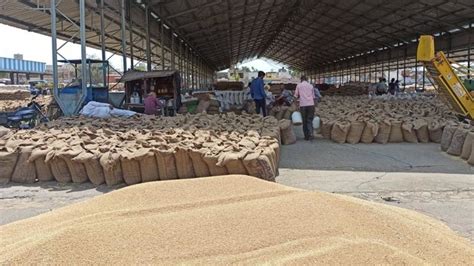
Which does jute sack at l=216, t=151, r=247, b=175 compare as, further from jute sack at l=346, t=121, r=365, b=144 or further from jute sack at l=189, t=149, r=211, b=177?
jute sack at l=346, t=121, r=365, b=144

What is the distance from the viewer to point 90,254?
284cm

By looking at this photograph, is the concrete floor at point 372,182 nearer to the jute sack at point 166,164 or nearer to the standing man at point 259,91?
the jute sack at point 166,164

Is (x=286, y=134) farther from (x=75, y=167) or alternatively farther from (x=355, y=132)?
(x=75, y=167)

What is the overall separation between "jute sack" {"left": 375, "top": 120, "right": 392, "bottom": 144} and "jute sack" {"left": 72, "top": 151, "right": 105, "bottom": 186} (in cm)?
618

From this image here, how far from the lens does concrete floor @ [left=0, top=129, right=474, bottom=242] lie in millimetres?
4975

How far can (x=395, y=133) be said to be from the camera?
962 cm

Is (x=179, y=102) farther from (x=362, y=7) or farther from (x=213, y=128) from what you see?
(x=362, y=7)

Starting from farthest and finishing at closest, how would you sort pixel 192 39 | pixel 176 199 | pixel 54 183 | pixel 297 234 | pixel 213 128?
1. pixel 192 39
2. pixel 213 128
3. pixel 54 183
4. pixel 176 199
5. pixel 297 234

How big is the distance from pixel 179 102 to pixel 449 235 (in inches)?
439

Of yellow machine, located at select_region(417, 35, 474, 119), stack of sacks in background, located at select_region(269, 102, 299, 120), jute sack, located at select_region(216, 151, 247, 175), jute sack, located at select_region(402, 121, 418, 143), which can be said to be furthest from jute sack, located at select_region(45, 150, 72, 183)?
yellow machine, located at select_region(417, 35, 474, 119)

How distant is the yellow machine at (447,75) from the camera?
10.5 m

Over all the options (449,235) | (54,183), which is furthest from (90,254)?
(54,183)

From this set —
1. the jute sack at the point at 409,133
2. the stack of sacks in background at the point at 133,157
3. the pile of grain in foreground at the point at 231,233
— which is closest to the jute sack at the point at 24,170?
the stack of sacks in background at the point at 133,157

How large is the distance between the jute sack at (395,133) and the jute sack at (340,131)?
955 millimetres
